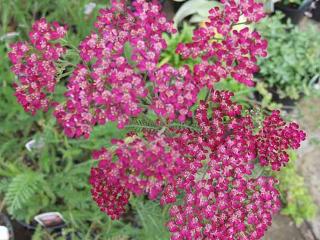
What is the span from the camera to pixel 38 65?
1119mm

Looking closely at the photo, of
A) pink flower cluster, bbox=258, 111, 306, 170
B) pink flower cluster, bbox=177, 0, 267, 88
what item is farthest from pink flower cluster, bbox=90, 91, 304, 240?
pink flower cluster, bbox=177, 0, 267, 88

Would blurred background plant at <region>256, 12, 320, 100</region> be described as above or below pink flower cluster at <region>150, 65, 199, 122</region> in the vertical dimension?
below

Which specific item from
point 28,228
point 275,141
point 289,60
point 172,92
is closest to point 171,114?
point 172,92

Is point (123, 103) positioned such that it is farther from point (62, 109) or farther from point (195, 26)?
point (195, 26)

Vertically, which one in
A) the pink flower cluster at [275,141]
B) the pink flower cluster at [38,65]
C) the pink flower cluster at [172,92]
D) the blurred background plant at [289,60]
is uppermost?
the pink flower cluster at [38,65]

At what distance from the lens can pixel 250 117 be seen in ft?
4.10

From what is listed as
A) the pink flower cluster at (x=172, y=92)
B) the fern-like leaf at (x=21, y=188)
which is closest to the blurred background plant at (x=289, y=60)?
the fern-like leaf at (x=21, y=188)

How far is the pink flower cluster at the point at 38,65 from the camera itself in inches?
44.1

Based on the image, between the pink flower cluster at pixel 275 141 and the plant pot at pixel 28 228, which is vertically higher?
the pink flower cluster at pixel 275 141

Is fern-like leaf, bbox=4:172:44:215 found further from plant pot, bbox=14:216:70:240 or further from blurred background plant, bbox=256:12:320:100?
blurred background plant, bbox=256:12:320:100

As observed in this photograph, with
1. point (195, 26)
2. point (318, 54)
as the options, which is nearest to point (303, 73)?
point (318, 54)

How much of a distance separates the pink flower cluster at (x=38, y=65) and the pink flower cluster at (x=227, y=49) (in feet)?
1.00

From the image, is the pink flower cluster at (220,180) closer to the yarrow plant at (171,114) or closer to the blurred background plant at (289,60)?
the yarrow plant at (171,114)

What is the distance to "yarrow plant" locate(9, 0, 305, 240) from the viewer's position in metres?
1.04
